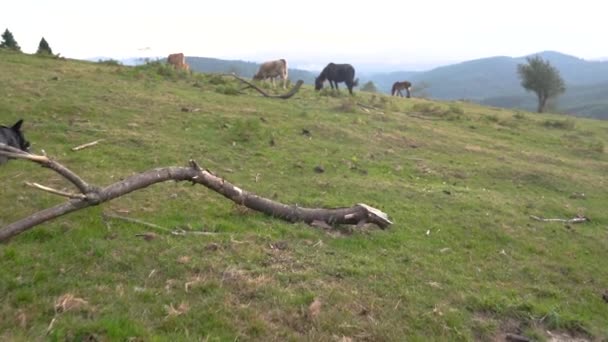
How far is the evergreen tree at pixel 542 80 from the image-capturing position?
158 ft

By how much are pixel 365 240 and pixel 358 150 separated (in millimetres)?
6456

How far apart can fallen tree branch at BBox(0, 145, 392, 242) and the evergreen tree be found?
46929 mm

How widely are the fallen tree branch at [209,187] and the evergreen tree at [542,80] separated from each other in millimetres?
46929

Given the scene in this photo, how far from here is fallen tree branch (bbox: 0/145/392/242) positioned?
5.48m

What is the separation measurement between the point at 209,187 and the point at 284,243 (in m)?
1.45

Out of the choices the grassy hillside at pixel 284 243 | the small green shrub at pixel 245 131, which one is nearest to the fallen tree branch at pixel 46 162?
the grassy hillside at pixel 284 243

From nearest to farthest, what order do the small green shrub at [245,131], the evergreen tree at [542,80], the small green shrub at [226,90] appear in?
the small green shrub at [245,131]
the small green shrub at [226,90]
the evergreen tree at [542,80]

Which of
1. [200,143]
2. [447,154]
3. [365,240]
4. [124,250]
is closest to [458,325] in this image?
[365,240]

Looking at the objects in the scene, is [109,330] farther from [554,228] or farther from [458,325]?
[554,228]

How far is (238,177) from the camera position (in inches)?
376

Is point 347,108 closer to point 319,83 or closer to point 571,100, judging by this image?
point 319,83

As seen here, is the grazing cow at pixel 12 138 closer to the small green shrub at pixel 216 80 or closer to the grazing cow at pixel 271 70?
the small green shrub at pixel 216 80

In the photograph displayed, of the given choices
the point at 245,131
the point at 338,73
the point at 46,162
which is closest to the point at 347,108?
the point at 245,131

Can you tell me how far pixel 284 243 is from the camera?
257 inches
